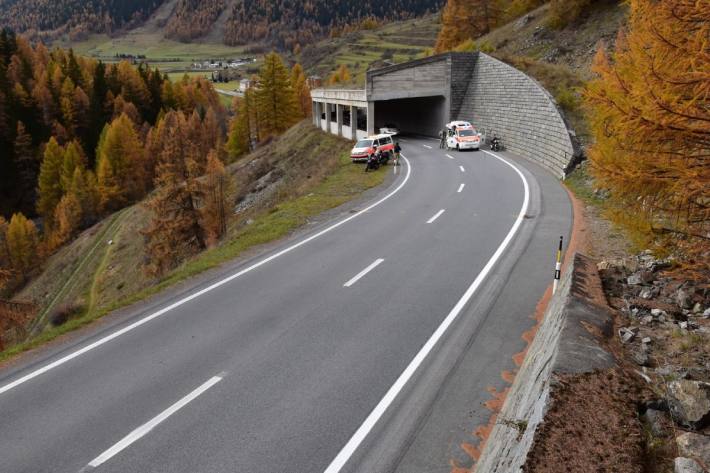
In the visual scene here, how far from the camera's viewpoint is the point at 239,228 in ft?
80.1

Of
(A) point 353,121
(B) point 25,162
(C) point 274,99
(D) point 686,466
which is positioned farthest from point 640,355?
(B) point 25,162

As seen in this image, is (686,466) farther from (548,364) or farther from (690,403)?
(548,364)

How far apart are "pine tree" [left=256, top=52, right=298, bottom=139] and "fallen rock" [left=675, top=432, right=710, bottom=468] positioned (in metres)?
68.8

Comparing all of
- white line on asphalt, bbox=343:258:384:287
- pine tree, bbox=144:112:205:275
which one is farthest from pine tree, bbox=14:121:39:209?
white line on asphalt, bbox=343:258:384:287

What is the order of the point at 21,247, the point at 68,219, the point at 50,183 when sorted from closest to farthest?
1. the point at 21,247
2. the point at 68,219
3. the point at 50,183

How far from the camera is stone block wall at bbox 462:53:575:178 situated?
26250 mm

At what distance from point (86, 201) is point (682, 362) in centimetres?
7674

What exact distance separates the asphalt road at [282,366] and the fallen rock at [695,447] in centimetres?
276

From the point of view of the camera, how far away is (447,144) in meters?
35.7

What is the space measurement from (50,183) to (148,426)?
84.3m

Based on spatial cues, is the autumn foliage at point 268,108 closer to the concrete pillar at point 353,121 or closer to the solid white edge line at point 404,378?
the concrete pillar at point 353,121

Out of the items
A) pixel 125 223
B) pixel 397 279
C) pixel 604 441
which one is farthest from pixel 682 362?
pixel 125 223

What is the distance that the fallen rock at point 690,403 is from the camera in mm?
4766

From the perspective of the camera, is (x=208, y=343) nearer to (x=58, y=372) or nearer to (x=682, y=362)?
(x=58, y=372)
